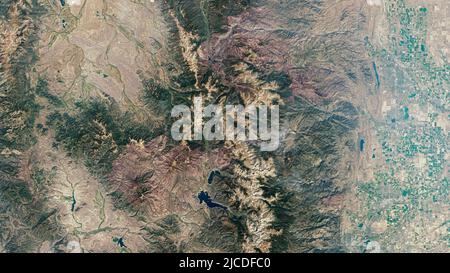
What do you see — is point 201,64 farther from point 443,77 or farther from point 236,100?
point 443,77

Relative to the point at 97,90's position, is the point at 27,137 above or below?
below

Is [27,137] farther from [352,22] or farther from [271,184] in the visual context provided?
[352,22]

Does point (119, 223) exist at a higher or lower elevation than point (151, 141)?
lower

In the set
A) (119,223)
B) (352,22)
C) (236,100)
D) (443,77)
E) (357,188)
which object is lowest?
(119,223)

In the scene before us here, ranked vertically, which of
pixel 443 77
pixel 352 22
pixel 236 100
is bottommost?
pixel 236 100

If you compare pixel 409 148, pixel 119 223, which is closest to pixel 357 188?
pixel 409 148

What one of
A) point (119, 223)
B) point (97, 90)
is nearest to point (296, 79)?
point (97, 90)
